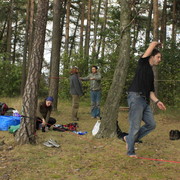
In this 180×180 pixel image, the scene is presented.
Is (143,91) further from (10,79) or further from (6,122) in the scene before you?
(10,79)

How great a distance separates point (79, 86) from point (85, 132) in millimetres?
2263

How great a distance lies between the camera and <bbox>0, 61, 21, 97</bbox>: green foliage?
16.3m

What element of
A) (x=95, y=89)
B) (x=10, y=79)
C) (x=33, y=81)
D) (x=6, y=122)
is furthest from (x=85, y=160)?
(x=10, y=79)

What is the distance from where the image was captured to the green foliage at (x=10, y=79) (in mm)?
16253

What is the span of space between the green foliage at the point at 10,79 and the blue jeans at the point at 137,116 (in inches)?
517

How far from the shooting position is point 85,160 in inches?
173

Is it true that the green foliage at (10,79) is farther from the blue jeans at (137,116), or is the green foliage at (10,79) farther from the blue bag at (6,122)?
the blue jeans at (137,116)

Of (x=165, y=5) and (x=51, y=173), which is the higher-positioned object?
(x=165, y=5)

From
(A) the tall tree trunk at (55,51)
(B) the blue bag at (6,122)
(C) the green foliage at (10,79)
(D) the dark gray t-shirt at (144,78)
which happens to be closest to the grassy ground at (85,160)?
(B) the blue bag at (6,122)

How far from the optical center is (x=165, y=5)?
17109 mm

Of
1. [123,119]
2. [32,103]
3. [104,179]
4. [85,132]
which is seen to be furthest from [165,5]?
[104,179]

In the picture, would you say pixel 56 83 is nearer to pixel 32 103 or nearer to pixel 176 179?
pixel 32 103

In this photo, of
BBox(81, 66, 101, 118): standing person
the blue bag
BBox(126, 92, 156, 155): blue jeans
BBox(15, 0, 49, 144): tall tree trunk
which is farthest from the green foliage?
BBox(126, 92, 156, 155): blue jeans

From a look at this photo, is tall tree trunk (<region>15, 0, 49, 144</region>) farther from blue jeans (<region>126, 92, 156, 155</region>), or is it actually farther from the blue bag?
blue jeans (<region>126, 92, 156, 155</region>)
